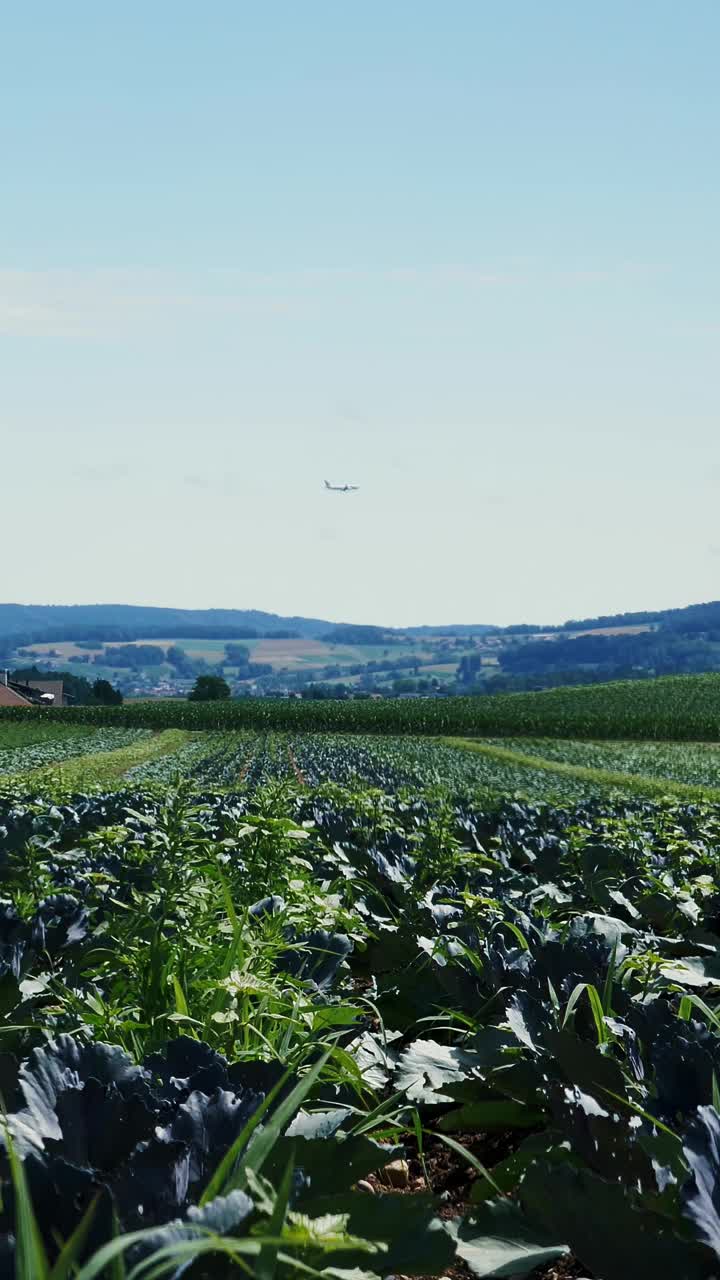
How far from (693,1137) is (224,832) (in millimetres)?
5095

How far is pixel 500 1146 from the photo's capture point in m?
3.01

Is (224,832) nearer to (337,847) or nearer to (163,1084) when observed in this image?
(337,847)

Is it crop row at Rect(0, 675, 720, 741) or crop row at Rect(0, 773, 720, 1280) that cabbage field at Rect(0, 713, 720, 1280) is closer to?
crop row at Rect(0, 773, 720, 1280)

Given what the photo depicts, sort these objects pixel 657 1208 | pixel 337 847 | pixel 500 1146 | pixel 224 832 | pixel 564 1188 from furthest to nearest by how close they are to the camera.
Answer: pixel 224 832 < pixel 337 847 < pixel 500 1146 < pixel 657 1208 < pixel 564 1188

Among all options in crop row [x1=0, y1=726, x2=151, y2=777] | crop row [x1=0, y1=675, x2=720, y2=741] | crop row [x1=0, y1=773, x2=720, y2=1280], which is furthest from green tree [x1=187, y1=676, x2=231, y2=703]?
crop row [x1=0, y1=773, x2=720, y2=1280]

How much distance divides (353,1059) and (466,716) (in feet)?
202

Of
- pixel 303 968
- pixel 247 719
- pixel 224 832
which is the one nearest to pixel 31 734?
pixel 247 719

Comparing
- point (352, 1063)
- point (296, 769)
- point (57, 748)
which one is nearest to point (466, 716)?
point (57, 748)

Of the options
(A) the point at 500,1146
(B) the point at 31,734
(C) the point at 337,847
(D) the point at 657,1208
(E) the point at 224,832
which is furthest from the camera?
(B) the point at 31,734

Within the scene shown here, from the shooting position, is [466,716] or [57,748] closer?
[57,748]

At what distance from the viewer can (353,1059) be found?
284 centimetres

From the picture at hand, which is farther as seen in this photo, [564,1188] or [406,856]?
[406,856]

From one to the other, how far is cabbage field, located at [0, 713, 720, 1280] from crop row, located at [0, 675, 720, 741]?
2135 inches

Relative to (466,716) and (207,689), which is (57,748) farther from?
(207,689)
